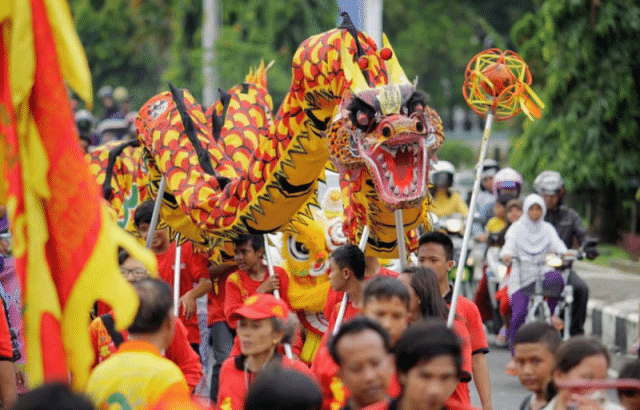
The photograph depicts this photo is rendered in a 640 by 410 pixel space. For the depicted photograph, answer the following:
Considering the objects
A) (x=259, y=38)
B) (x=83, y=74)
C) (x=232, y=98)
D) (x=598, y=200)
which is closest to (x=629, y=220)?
(x=598, y=200)

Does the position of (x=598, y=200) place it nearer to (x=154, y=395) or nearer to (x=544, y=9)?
(x=544, y=9)

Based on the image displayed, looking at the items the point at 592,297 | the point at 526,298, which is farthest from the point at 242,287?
the point at 592,297

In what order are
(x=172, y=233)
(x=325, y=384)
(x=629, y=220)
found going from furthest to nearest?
(x=629, y=220), (x=172, y=233), (x=325, y=384)

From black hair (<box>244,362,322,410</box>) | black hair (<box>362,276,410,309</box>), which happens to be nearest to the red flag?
black hair (<box>244,362,322,410</box>)

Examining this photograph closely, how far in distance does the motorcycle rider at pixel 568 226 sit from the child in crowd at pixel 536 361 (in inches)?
311

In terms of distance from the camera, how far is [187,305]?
405 inches

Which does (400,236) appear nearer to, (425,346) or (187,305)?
(187,305)

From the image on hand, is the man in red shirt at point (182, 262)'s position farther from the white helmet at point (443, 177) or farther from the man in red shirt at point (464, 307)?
the white helmet at point (443, 177)

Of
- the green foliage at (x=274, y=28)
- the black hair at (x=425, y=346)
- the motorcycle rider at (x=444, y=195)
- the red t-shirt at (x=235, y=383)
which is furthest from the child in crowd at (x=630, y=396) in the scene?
the green foliage at (x=274, y=28)

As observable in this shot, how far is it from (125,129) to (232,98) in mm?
7849

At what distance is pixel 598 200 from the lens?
23188 mm

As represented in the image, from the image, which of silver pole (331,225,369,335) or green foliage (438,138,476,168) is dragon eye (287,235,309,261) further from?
green foliage (438,138,476,168)

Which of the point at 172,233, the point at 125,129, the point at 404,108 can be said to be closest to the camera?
the point at 404,108

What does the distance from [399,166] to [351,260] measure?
0.59 m
